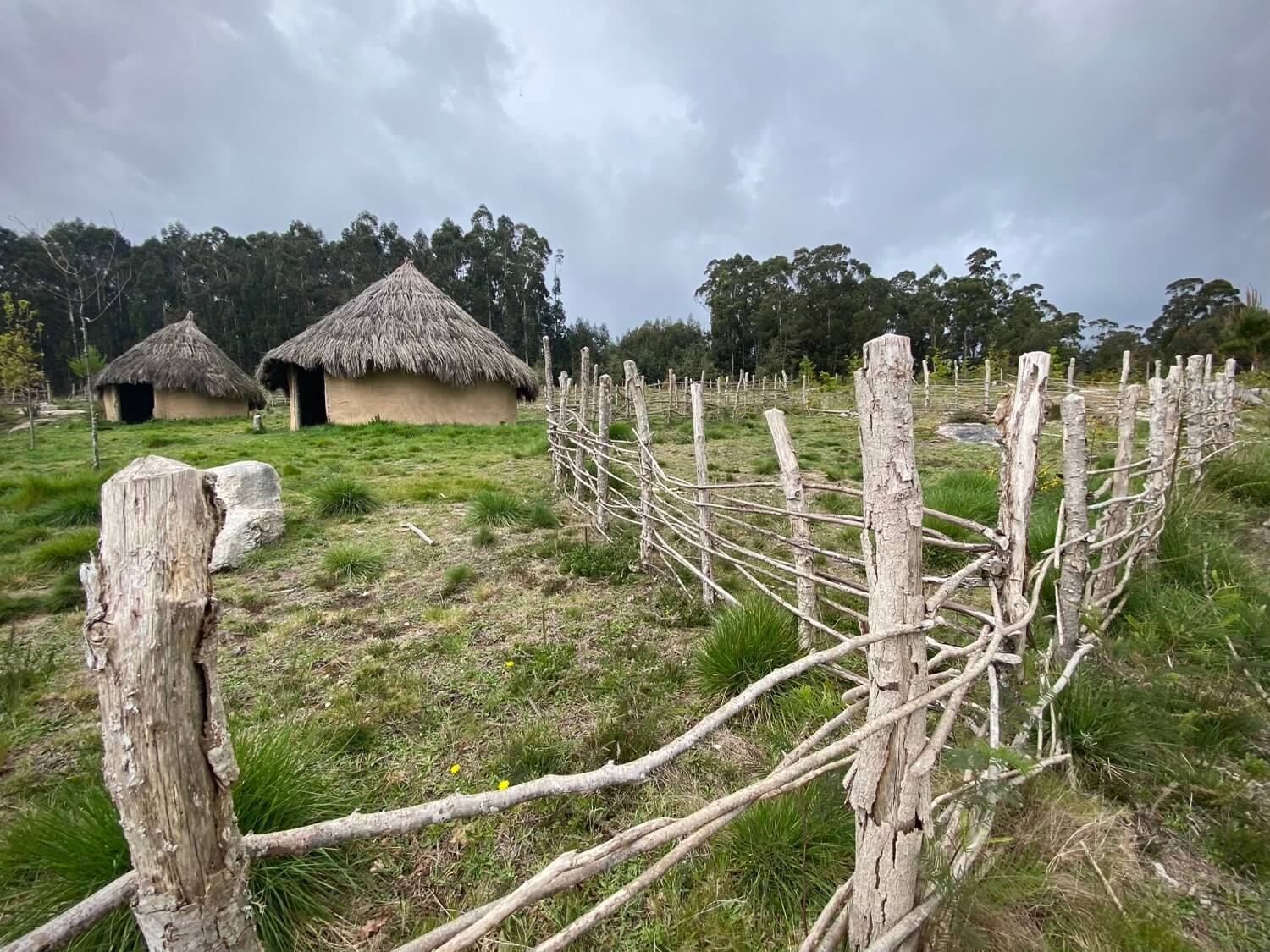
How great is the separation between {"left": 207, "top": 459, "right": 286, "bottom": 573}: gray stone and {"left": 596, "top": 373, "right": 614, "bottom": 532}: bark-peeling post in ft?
8.33

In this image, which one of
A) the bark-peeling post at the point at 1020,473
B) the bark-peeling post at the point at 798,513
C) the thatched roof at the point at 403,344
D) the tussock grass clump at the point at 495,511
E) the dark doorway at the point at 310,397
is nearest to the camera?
the bark-peeling post at the point at 1020,473

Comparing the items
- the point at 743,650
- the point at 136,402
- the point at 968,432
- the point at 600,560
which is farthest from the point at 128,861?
the point at 136,402

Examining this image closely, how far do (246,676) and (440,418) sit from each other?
10089 mm

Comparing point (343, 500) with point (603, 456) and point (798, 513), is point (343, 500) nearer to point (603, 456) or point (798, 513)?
point (603, 456)

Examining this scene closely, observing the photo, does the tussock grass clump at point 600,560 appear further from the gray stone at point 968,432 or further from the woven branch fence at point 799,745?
the gray stone at point 968,432

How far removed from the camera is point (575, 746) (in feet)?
6.45

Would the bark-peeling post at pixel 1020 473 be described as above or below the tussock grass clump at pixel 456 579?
above

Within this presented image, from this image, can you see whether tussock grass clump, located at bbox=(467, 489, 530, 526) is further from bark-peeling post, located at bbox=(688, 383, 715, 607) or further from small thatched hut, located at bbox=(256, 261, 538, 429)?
small thatched hut, located at bbox=(256, 261, 538, 429)

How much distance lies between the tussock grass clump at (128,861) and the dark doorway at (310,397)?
12.0m

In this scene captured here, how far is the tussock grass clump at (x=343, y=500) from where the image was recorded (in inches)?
189

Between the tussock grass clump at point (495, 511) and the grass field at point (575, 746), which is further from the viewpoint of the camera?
the tussock grass clump at point (495, 511)

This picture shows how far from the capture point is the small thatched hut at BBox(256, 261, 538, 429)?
1122cm

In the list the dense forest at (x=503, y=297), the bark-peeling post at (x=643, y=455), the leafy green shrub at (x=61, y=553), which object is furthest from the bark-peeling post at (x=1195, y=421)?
the dense forest at (x=503, y=297)

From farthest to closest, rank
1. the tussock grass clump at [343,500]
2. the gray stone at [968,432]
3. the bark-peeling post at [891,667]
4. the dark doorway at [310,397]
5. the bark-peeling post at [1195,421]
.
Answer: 1. the dark doorway at [310,397]
2. the gray stone at [968,432]
3. the tussock grass clump at [343,500]
4. the bark-peeling post at [1195,421]
5. the bark-peeling post at [891,667]
